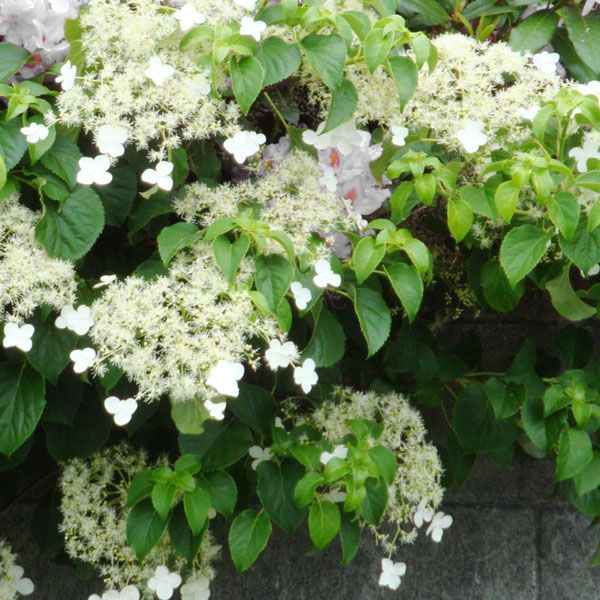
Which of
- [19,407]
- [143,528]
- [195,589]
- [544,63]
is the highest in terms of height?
[544,63]

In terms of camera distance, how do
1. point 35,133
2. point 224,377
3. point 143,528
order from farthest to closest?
point 143,528
point 35,133
point 224,377

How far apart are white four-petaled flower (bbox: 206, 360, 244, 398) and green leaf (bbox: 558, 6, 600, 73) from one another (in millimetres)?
789

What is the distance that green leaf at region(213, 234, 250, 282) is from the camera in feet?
3.39

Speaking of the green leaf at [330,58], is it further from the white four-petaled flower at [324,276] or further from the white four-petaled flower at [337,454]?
the white four-petaled flower at [337,454]

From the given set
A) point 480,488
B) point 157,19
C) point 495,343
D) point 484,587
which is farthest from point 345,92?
point 484,587

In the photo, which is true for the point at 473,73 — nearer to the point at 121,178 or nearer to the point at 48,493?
the point at 121,178

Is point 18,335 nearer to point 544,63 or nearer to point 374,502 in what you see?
point 374,502

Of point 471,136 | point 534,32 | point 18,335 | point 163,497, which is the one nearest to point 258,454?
point 163,497

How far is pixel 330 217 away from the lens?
3.91 feet

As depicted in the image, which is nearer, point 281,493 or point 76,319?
point 76,319

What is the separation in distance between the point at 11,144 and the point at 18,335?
23 centimetres

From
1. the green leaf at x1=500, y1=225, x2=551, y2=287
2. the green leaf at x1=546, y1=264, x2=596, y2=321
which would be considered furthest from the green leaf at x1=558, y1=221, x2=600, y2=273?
the green leaf at x1=546, y1=264, x2=596, y2=321

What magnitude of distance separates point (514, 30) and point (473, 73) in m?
0.29

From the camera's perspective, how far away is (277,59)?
1121 millimetres
